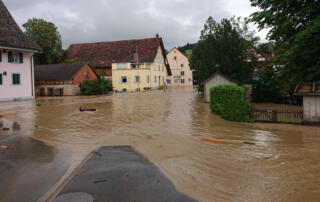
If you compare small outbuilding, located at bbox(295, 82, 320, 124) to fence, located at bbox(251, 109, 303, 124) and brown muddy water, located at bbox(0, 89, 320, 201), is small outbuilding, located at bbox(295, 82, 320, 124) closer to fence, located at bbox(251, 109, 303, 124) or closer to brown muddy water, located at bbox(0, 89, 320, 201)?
fence, located at bbox(251, 109, 303, 124)

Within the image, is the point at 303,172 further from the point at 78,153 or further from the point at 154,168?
the point at 78,153

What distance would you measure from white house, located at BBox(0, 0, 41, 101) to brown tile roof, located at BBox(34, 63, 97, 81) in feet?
30.8

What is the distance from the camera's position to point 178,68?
247 feet

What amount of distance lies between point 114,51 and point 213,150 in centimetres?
4782

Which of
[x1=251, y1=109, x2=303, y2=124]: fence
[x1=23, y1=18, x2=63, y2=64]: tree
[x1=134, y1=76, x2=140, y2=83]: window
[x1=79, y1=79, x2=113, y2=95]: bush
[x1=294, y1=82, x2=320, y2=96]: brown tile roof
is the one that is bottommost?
[x1=251, y1=109, x2=303, y2=124]: fence

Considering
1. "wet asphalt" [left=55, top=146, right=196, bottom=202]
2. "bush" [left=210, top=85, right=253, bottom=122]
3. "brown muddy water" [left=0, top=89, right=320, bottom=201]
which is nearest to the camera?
"wet asphalt" [left=55, top=146, right=196, bottom=202]

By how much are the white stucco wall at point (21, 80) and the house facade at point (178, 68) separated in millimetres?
46205

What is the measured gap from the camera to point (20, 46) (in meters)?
29.0

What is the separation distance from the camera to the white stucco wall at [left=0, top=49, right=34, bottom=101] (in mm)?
28453

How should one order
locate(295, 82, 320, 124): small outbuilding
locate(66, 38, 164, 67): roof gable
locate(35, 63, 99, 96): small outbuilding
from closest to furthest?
locate(295, 82, 320, 124): small outbuilding
locate(35, 63, 99, 96): small outbuilding
locate(66, 38, 164, 67): roof gable

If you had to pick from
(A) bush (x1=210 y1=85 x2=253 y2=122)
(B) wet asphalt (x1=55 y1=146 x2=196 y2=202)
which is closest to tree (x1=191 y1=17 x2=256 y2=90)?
(A) bush (x1=210 y1=85 x2=253 y2=122)

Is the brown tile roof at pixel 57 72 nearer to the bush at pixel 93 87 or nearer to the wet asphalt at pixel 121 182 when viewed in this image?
the bush at pixel 93 87

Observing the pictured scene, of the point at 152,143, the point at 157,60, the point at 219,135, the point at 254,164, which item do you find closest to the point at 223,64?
the point at 219,135

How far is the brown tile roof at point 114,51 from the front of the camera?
50.9 m
